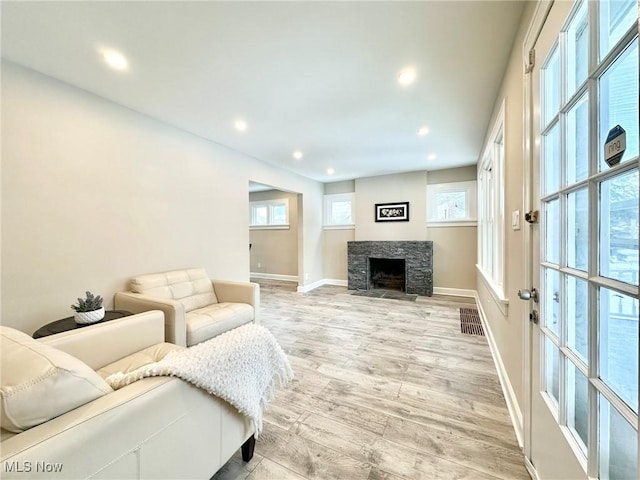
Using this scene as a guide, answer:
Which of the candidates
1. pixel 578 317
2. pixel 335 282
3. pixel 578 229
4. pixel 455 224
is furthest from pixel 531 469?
pixel 335 282

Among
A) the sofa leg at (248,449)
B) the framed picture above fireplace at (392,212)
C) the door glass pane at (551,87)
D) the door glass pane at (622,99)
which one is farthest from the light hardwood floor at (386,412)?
the framed picture above fireplace at (392,212)

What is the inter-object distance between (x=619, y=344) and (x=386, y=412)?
147 cm

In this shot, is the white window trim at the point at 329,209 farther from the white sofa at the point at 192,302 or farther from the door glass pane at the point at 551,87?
the door glass pane at the point at 551,87

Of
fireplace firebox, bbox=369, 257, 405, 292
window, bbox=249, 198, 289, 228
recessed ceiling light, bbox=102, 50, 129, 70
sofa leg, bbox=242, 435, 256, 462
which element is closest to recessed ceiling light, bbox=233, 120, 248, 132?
recessed ceiling light, bbox=102, 50, 129, 70

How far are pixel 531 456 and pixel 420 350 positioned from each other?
4.56 feet

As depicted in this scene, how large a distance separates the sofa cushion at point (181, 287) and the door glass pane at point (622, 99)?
2.83 metres

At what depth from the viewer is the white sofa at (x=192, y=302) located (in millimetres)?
2066

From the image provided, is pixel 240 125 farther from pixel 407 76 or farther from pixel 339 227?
pixel 339 227

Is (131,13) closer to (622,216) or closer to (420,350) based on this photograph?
(622,216)

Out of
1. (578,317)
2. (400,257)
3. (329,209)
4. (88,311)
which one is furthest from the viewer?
(329,209)

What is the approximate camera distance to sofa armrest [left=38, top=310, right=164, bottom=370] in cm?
135

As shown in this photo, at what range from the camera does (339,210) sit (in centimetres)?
610

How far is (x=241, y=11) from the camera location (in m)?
1.41

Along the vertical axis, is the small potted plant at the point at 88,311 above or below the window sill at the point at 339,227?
below
